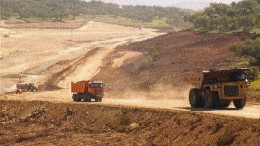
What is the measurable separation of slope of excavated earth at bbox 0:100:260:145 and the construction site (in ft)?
0.22

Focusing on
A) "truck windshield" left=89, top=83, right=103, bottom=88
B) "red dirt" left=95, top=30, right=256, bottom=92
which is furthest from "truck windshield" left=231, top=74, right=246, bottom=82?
"red dirt" left=95, top=30, right=256, bottom=92

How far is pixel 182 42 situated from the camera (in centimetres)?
10238

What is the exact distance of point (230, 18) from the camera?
104 metres

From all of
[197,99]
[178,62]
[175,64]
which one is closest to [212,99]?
[197,99]

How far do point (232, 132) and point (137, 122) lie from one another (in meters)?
10.3

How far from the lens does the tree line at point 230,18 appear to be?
9450 centimetres

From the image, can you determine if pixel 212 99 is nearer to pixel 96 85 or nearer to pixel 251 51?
pixel 96 85

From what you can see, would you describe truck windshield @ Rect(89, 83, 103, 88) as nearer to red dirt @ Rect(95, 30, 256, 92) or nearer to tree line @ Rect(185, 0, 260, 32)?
red dirt @ Rect(95, 30, 256, 92)

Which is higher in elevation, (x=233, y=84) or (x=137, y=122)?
(x=233, y=84)

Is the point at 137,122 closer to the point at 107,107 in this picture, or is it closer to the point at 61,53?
the point at 107,107

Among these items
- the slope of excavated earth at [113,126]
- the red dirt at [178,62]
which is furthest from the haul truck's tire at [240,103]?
the red dirt at [178,62]

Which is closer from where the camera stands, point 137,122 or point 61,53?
point 137,122

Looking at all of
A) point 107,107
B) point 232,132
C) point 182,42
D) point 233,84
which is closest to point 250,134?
point 232,132

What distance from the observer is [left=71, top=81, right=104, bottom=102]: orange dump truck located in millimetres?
49250
